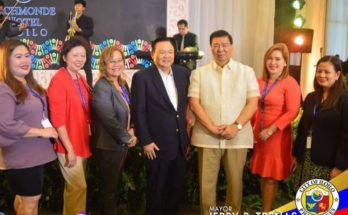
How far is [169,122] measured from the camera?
2566 millimetres

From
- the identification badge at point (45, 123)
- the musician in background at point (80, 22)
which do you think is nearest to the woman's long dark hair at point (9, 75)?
the identification badge at point (45, 123)

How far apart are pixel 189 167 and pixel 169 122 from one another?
2.90 ft

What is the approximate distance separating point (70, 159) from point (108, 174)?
1.00 ft

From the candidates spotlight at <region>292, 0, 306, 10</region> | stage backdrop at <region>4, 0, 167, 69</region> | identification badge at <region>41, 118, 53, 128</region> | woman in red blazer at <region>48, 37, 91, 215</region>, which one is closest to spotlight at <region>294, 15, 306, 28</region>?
spotlight at <region>292, 0, 306, 10</region>

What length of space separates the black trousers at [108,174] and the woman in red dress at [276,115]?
979 mm

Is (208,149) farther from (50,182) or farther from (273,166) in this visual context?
(50,182)

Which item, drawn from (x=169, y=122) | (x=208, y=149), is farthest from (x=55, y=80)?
(x=208, y=149)

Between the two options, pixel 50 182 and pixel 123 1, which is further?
pixel 123 1

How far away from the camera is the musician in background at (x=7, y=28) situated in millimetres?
5441

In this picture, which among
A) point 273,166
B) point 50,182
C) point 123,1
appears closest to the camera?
point 273,166

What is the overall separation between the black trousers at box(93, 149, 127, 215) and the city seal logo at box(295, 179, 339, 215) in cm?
112

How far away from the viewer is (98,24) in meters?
6.13

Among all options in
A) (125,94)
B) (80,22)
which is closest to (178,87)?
(125,94)

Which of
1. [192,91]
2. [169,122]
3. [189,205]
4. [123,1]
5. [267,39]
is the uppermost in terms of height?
[123,1]
